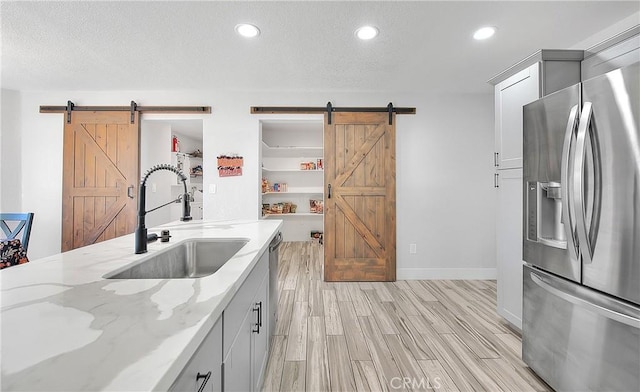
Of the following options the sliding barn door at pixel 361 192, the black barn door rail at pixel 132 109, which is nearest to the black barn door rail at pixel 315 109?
the sliding barn door at pixel 361 192

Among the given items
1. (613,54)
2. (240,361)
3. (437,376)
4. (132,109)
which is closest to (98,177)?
(132,109)

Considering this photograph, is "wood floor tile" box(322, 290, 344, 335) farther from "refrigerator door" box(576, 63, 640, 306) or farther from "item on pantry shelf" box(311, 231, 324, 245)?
"item on pantry shelf" box(311, 231, 324, 245)

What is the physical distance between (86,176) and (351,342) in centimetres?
398

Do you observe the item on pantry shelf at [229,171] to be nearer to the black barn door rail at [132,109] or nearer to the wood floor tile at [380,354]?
the black barn door rail at [132,109]

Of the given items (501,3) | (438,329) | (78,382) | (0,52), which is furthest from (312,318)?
(0,52)

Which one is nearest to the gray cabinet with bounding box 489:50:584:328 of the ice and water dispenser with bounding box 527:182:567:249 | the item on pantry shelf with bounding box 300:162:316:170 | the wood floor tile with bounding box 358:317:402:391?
the ice and water dispenser with bounding box 527:182:567:249

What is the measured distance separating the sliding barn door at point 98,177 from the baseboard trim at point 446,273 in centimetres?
378

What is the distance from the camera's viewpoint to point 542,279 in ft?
5.20

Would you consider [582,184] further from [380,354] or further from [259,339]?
[259,339]

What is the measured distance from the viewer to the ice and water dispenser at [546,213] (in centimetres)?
157

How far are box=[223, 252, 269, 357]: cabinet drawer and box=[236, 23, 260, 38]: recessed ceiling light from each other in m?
1.93

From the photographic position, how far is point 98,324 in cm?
57

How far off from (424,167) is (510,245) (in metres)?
1.59

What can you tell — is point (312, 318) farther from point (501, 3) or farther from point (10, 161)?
point (10, 161)
